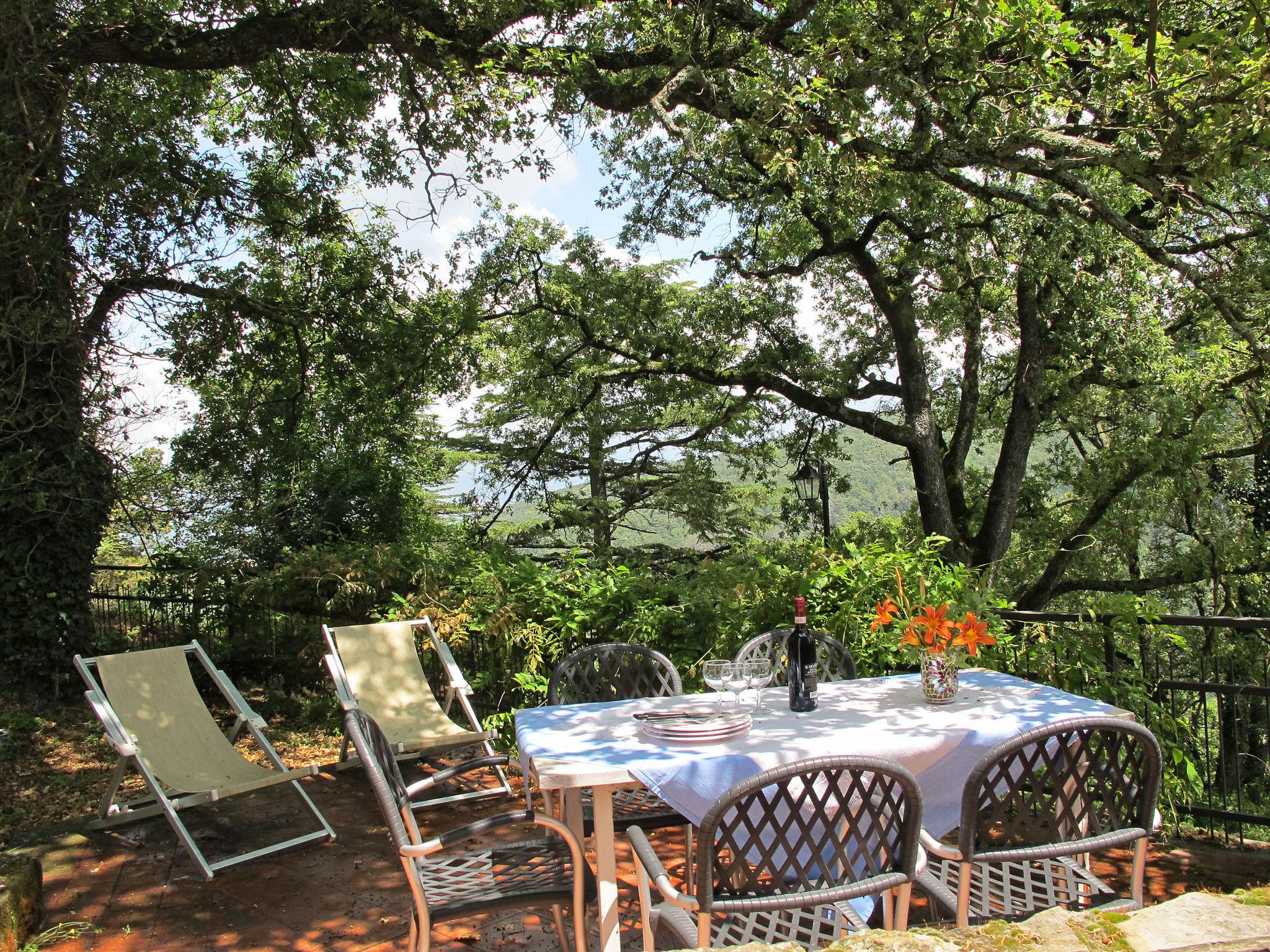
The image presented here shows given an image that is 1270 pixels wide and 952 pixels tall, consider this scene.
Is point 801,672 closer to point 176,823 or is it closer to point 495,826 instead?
point 495,826

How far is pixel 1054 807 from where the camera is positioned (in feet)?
7.39

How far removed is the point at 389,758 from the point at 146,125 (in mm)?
6208

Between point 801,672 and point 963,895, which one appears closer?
point 963,895

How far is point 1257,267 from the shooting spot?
716 cm

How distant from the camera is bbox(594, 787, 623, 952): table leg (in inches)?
96.6

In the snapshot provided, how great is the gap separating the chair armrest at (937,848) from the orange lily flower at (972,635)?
0.83m

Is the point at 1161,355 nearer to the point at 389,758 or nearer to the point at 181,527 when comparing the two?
the point at 389,758

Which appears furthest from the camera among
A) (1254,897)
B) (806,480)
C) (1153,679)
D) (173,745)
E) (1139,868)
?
(806,480)

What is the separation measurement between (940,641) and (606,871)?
139 cm

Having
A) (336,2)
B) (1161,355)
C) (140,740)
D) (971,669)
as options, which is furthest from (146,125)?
(1161,355)

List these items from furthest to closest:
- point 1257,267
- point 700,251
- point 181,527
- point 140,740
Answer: point 700,251, point 181,527, point 1257,267, point 140,740

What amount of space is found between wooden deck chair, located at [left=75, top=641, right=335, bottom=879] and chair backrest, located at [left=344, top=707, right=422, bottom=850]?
60.7 inches

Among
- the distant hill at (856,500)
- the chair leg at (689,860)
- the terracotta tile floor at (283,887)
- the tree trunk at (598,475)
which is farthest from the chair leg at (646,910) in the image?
the distant hill at (856,500)

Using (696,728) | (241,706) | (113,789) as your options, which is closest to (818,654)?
(696,728)
